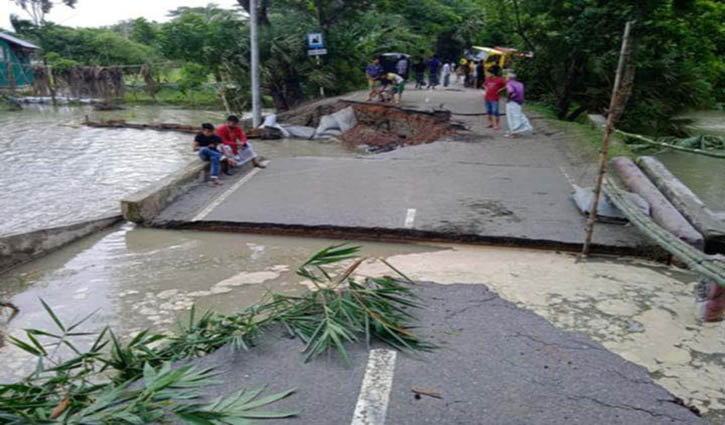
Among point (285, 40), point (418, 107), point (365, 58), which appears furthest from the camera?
point (365, 58)

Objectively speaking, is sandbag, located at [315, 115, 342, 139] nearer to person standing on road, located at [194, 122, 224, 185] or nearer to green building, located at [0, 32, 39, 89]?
person standing on road, located at [194, 122, 224, 185]

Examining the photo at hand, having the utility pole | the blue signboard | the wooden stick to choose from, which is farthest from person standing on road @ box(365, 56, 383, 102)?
the wooden stick

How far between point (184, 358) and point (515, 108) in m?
10.8

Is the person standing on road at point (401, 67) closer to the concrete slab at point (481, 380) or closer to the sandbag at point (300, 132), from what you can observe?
the sandbag at point (300, 132)

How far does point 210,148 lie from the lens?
9.54m

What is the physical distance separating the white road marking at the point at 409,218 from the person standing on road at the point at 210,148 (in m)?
3.56

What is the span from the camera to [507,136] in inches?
515

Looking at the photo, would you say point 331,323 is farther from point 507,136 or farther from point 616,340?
point 507,136

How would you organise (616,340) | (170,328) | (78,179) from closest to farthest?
1. (616,340)
2. (170,328)
3. (78,179)

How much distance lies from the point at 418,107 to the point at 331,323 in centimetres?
1356

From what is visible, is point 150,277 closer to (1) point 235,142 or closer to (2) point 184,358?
(2) point 184,358

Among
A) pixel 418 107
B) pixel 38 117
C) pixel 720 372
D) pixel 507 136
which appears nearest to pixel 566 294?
pixel 720 372

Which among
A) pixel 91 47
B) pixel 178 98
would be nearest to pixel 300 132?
pixel 178 98

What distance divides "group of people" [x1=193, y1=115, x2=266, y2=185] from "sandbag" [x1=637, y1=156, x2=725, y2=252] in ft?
22.2
